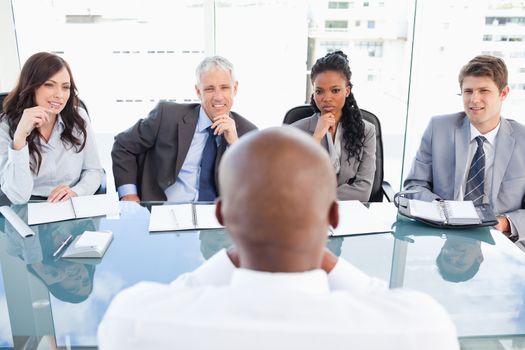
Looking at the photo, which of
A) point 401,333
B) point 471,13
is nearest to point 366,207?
point 401,333

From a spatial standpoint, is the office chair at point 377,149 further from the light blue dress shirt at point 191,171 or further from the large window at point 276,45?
the large window at point 276,45

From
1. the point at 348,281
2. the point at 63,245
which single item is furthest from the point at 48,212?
the point at 348,281

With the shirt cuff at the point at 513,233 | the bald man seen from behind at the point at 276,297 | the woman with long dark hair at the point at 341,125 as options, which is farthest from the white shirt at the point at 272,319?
the woman with long dark hair at the point at 341,125

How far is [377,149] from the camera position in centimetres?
251

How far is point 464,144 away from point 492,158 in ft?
0.45

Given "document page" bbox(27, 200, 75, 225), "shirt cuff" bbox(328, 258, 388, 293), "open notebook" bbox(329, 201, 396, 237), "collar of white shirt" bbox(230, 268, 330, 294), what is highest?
"collar of white shirt" bbox(230, 268, 330, 294)

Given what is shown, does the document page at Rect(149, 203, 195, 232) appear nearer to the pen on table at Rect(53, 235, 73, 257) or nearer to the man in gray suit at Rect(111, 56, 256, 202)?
the pen on table at Rect(53, 235, 73, 257)

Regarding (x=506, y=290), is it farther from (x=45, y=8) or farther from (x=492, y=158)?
(x=45, y=8)

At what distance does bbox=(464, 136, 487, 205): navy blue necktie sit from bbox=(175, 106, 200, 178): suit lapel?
4.43 feet

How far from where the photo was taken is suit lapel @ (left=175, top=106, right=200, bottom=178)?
235 cm

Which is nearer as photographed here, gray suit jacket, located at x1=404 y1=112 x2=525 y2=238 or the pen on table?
the pen on table

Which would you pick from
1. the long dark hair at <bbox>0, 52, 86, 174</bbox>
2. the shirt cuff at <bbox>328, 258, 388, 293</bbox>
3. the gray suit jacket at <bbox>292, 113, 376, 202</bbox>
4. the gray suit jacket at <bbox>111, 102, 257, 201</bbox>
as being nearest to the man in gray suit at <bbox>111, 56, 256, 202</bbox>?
the gray suit jacket at <bbox>111, 102, 257, 201</bbox>

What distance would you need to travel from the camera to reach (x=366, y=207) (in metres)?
1.93

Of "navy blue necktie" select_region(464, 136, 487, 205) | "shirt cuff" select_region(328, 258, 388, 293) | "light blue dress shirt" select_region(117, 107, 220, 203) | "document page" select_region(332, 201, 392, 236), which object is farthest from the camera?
"light blue dress shirt" select_region(117, 107, 220, 203)
